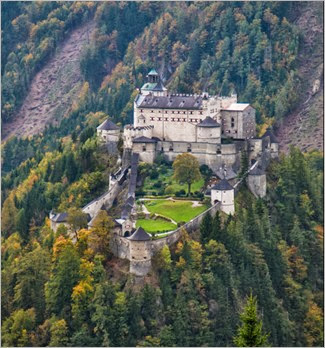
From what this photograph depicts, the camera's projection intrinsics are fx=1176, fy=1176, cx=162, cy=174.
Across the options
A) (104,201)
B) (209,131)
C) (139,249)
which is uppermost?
(209,131)

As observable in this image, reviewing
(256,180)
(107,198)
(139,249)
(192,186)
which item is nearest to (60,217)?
(107,198)

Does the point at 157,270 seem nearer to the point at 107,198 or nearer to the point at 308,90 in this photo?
the point at 107,198

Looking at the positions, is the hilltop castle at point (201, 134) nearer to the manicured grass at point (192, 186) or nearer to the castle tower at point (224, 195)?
the manicured grass at point (192, 186)

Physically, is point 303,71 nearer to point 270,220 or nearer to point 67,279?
point 270,220

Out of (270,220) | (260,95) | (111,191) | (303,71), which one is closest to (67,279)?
(111,191)

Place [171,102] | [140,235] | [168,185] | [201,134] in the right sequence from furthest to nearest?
[171,102] < [201,134] < [168,185] < [140,235]
